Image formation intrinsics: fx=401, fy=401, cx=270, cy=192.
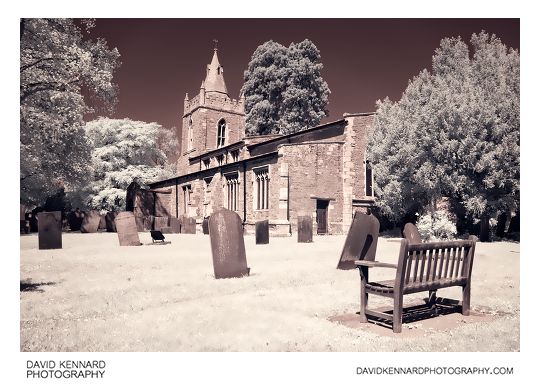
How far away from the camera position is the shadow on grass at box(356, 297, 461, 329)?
16.7 ft

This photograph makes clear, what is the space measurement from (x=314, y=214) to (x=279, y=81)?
21004mm

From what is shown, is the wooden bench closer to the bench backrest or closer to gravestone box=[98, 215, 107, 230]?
the bench backrest

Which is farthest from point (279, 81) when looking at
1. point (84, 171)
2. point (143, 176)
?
→ point (84, 171)

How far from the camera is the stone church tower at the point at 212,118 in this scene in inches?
1900

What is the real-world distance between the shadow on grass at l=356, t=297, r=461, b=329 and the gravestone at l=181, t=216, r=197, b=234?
2632cm

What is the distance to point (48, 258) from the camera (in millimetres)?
12203

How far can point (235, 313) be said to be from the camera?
5418mm

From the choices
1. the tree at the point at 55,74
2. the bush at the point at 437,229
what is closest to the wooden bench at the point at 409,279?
the tree at the point at 55,74

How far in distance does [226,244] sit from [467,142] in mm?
15746

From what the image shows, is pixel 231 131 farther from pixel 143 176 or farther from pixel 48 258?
pixel 48 258

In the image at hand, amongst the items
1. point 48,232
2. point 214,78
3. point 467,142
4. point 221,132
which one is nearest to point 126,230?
point 48,232

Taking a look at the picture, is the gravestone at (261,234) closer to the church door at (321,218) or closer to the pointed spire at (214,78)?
the church door at (321,218)

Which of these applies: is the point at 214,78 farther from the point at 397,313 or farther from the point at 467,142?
the point at 397,313
